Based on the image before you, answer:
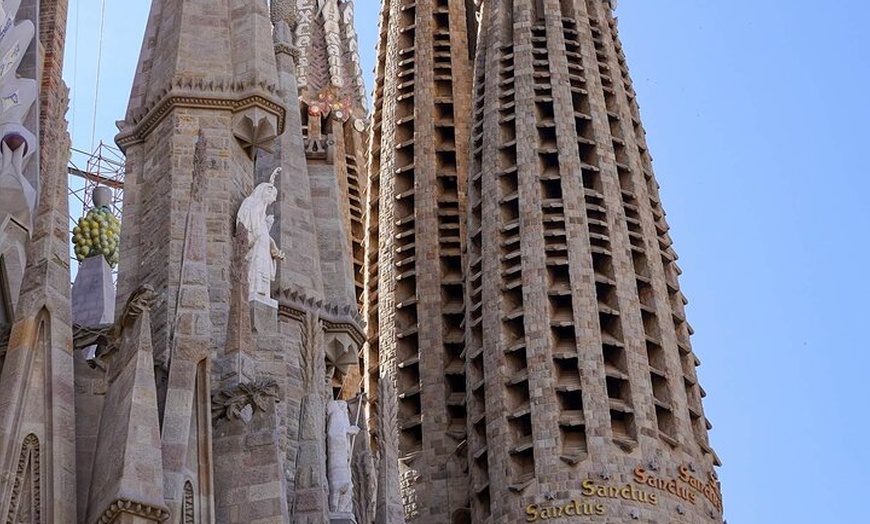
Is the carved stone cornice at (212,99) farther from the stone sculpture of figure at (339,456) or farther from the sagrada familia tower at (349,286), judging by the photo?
the stone sculpture of figure at (339,456)

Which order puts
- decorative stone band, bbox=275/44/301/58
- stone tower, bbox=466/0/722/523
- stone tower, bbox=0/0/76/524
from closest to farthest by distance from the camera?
1. stone tower, bbox=0/0/76/524
2. decorative stone band, bbox=275/44/301/58
3. stone tower, bbox=466/0/722/523

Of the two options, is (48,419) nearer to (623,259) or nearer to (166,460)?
(166,460)

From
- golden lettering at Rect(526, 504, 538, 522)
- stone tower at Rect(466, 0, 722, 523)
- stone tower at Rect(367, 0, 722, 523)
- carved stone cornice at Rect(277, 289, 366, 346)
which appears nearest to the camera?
carved stone cornice at Rect(277, 289, 366, 346)

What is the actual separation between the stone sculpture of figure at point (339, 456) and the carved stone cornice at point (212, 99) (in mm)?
3621

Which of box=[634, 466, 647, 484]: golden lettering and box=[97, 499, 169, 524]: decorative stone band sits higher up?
box=[634, 466, 647, 484]: golden lettering

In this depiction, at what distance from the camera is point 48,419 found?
903 inches

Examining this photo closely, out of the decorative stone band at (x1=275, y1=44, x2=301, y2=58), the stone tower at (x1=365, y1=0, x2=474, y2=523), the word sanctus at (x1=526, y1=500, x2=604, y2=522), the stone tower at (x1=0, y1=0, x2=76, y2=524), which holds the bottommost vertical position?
the stone tower at (x1=0, y1=0, x2=76, y2=524)

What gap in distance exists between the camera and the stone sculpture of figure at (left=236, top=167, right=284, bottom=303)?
27.2 meters

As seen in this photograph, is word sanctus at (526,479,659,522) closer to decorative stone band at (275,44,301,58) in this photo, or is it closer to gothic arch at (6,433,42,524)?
decorative stone band at (275,44,301,58)

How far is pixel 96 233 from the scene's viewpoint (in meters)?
33.3

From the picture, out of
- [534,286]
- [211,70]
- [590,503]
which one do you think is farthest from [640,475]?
[211,70]

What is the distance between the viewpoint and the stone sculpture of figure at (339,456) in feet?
91.5

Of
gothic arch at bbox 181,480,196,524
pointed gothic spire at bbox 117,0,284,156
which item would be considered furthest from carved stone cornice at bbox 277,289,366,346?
gothic arch at bbox 181,480,196,524

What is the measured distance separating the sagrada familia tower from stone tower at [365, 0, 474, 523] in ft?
0.23
